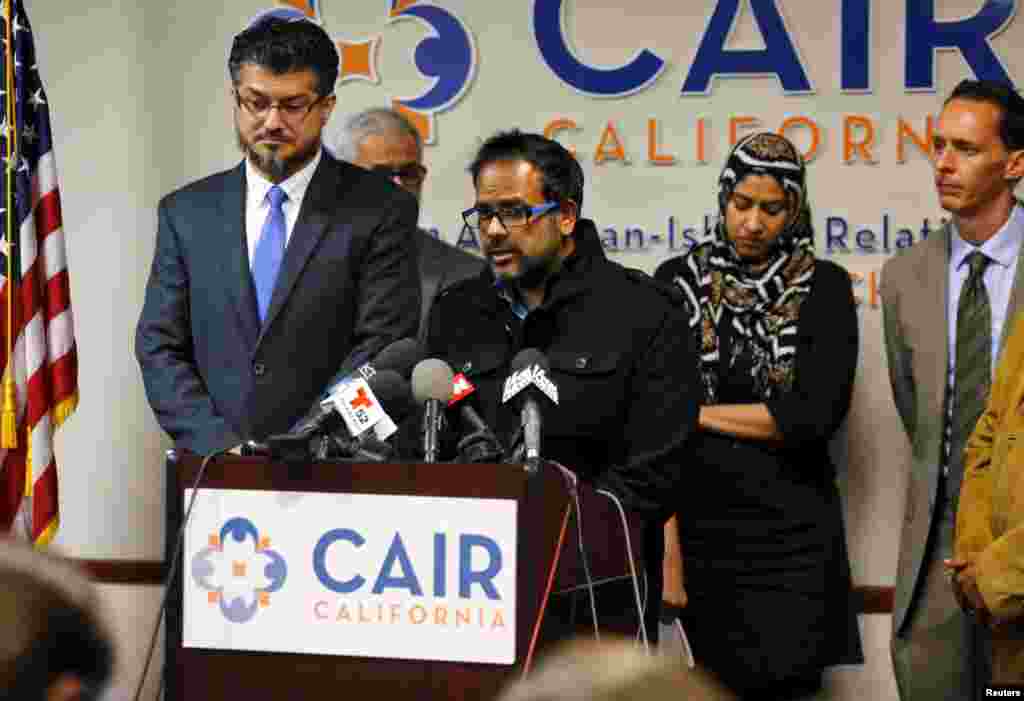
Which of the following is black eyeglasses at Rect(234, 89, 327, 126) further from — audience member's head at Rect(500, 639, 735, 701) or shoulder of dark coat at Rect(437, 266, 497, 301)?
audience member's head at Rect(500, 639, 735, 701)

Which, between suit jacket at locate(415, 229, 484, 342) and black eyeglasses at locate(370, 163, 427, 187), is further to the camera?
black eyeglasses at locate(370, 163, 427, 187)

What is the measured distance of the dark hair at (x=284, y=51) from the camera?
197 inches

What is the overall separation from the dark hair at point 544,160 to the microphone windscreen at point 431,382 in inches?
44.4

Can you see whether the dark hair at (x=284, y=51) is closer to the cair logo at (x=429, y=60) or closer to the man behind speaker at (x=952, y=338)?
the cair logo at (x=429, y=60)

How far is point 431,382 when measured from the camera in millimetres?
3627

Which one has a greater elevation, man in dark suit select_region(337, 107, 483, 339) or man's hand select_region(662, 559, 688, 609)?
man in dark suit select_region(337, 107, 483, 339)

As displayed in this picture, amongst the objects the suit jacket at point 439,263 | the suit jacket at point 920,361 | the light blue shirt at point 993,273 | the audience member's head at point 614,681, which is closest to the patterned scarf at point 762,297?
the suit jacket at point 920,361

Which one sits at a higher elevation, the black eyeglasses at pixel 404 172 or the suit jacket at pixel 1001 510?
the black eyeglasses at pixel 404 172

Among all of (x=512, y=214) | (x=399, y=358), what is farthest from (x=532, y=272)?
(x=399, y=358)

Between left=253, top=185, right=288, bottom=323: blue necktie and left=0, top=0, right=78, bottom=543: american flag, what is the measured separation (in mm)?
987

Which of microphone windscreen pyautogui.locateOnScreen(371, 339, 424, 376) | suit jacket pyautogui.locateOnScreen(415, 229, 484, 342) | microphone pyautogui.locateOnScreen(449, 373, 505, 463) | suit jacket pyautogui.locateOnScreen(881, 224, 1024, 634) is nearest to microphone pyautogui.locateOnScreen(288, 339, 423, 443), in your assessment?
microphone windscreen pyautogui.locateOnScreen(371, 339, 424, 376)

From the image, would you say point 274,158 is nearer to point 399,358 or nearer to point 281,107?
point 281,107

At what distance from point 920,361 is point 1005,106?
31.2 inches

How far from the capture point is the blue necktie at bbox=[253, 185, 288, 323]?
201 inches
